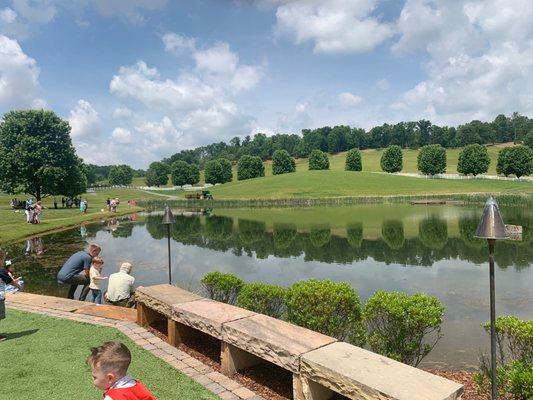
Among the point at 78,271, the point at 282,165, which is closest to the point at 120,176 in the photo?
the point at 282,165

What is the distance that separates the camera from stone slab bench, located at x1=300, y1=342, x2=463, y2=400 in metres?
3.97

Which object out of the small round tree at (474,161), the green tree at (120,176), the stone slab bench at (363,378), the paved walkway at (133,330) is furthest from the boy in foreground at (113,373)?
the green tree at (120,176)

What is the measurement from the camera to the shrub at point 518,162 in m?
82.8

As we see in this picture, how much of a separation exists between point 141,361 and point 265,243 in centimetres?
1819

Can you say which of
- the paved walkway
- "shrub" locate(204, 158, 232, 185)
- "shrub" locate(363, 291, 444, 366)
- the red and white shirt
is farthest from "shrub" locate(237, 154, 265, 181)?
the red and white shirt

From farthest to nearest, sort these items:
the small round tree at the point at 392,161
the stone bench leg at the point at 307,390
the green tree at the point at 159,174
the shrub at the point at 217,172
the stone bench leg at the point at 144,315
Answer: the green tree at the point at 159,174
the shrub at the point at 217,172
the small round tree at the point at 392,161
the stone bench leg at the point at 144,315
the stone bench leg at the point at 307,390

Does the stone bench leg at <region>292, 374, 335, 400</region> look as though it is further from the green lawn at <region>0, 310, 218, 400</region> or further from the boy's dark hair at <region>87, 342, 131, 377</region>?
the boy's dark hair at <region>87, 342, 131, 377</region>

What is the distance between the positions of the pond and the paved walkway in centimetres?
402

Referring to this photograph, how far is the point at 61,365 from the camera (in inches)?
255

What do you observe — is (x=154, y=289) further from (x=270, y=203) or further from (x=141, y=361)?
(x=270, y=203)

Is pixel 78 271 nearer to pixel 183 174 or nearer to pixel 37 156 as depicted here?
pixel 37 156

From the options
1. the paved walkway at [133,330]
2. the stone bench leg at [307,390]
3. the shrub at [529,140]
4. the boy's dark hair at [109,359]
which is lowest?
the paved walkway at [133,330]

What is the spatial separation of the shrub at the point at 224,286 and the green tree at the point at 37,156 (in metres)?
44.1

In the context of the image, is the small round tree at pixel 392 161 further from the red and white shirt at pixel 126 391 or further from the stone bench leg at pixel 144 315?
the red and white shirt at pixel 126 391
